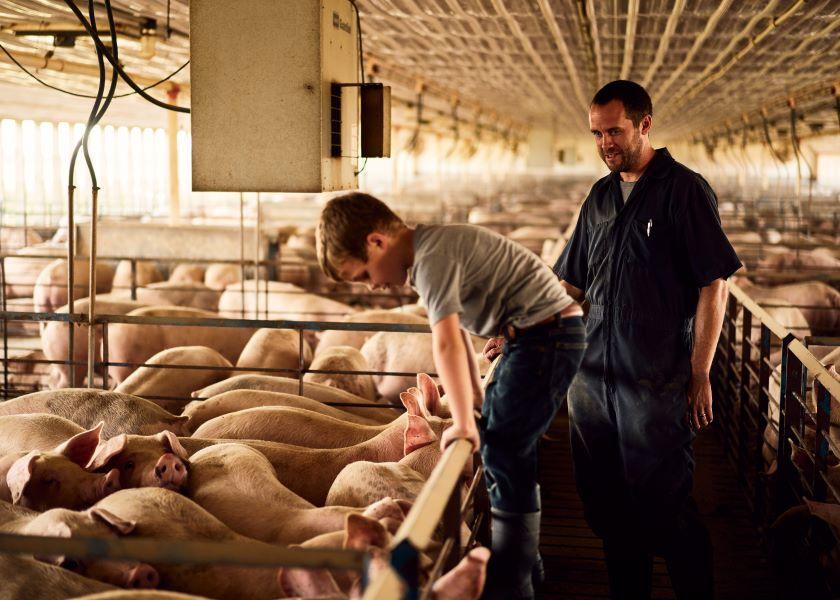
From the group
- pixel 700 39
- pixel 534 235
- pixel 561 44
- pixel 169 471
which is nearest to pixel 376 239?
pixel 169 471

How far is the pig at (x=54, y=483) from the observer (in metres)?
3.22

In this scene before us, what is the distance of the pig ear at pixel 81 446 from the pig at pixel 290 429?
2.54 feet

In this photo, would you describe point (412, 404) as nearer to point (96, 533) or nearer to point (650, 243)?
point (650, 243)

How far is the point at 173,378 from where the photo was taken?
569 cm

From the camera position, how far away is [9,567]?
255cm

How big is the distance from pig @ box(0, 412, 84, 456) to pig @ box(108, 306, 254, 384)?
106 inches

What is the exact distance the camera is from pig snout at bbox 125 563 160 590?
2604 millimetres

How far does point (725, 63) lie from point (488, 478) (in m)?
8.08

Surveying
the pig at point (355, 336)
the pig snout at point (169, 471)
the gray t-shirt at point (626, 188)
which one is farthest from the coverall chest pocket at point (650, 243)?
the pig at point (355, 336)

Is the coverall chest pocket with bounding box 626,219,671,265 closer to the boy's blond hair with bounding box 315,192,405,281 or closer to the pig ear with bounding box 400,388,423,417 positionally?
the pig ear with bounding box 400,388,423,417

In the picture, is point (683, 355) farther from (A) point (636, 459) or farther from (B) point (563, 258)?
(B) point (563, 258)

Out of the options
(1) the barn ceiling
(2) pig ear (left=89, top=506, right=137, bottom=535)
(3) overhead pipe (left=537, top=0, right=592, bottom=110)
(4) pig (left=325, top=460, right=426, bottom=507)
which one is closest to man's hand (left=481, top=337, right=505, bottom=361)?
(4) pig (left=325, top=460, right=426, bottom=507)

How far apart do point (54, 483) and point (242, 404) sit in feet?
4.99

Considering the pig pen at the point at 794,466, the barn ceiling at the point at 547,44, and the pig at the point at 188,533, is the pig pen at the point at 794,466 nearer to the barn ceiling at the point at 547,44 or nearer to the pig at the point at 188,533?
the pig at the point at 188,533
